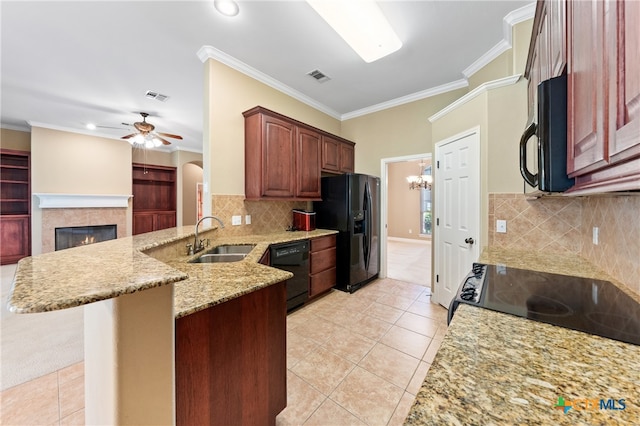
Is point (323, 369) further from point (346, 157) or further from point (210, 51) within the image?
point (210, 51)

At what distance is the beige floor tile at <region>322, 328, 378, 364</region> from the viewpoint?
2027 millimetres

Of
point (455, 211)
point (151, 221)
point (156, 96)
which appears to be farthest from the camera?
point (151, 221)

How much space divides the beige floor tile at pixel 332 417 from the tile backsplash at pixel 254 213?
1.96 m

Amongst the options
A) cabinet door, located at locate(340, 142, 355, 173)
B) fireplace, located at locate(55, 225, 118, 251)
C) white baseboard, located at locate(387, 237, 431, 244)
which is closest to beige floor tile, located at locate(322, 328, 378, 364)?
cabinet door, located at locate(340, 142, 355, 173)

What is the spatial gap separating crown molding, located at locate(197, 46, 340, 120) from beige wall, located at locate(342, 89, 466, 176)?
31.4 inches

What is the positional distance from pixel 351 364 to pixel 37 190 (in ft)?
21.6

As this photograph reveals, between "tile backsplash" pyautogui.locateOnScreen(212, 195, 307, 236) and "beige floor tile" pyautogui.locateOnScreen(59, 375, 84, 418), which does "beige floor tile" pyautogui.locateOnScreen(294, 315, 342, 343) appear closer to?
"tile backsplash" pyautogui.locateOnScreen(212, 195, 307, 236)

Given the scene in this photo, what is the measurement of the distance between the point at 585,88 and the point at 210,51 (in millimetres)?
3087

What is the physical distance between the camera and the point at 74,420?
4.78ft

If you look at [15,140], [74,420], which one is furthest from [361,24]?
[15,140]

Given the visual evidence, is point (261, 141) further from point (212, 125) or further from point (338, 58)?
point (338, 58)

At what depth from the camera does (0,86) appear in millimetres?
3275

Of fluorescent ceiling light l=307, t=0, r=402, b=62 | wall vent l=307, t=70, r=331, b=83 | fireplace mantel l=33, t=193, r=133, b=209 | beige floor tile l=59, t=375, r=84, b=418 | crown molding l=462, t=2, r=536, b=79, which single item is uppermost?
wall vent l=307, t=70, r=331, b=83

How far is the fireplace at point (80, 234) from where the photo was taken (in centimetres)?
486
